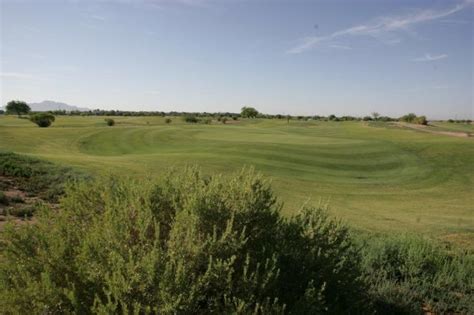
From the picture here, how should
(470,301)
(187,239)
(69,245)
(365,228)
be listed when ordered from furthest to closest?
(365,228)
(470,301)
(69,245)
(187,239)

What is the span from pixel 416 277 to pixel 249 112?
15772 centimetres

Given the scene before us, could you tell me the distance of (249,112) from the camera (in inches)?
6442

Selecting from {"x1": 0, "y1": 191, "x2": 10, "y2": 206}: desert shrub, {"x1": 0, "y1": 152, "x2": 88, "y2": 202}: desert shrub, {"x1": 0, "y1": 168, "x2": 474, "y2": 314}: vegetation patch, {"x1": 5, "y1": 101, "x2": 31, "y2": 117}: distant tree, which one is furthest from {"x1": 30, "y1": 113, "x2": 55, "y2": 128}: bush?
{"x1": 0, "y1": 168, "x2": 474, "y2": 314}: vegetation patch

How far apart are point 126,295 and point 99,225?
991 millimetres

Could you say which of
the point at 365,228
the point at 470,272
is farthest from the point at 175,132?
the point at 470,272

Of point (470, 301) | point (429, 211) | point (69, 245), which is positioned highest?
point (69, 245)

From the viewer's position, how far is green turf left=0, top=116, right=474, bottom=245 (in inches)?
633

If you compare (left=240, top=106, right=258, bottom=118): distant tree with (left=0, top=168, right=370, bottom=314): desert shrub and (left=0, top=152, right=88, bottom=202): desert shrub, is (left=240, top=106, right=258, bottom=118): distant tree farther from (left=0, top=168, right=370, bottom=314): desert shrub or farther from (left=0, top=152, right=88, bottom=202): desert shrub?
(left=0, top=168, right=370, bottom=314): desert shrub

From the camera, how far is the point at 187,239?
3893 mm

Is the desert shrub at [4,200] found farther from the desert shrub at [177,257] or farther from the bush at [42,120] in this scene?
the bush at [42,120]

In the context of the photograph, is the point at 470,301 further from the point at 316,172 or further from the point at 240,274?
the point at 316,172

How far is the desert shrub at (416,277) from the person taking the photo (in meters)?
6.42

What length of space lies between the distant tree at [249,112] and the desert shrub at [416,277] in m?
154

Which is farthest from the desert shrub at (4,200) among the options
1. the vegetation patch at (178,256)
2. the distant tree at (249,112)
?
the distant tree at (249,112)
